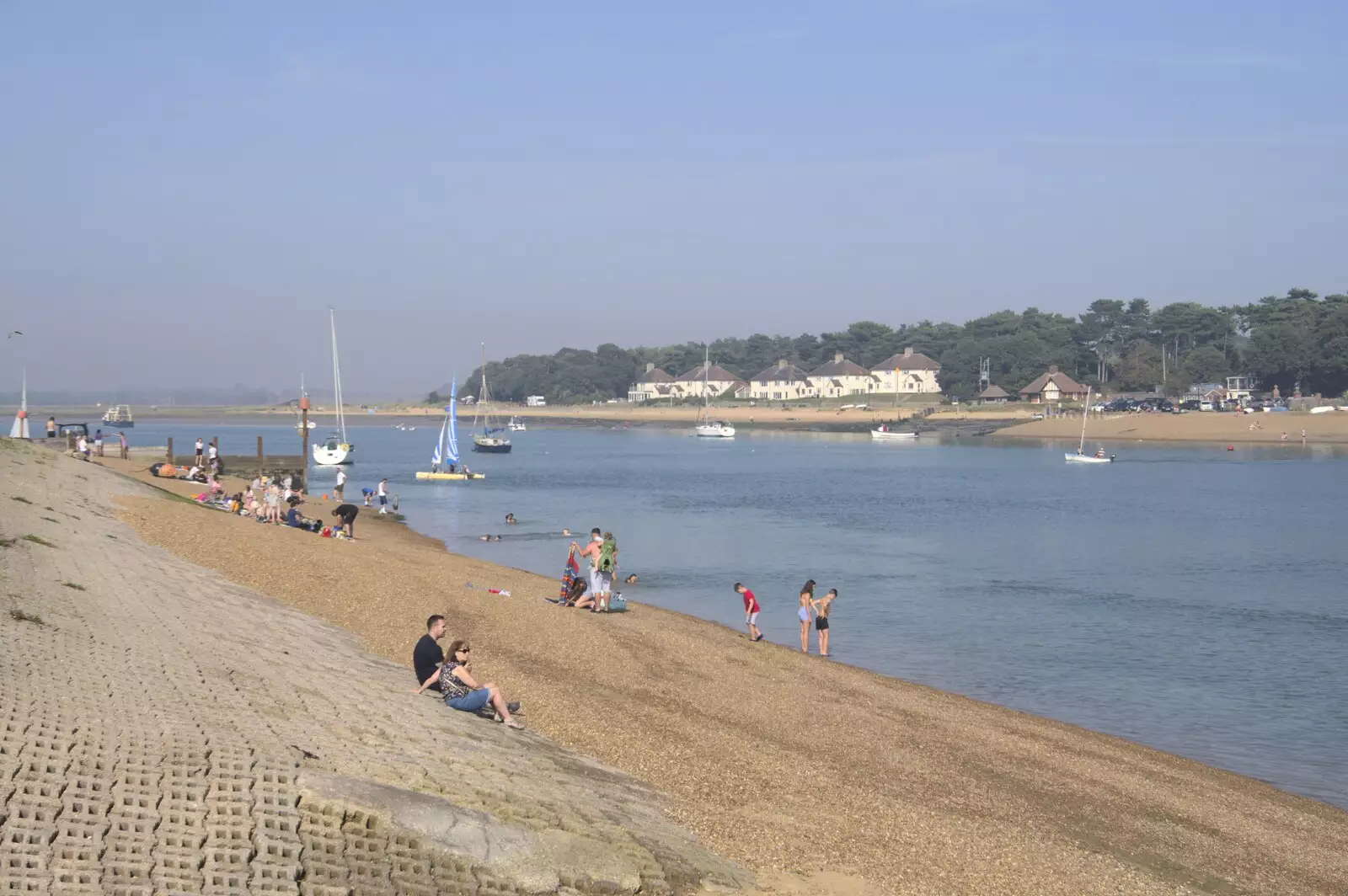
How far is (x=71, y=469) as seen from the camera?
35.2 metres

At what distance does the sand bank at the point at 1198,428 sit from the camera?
11650 cm

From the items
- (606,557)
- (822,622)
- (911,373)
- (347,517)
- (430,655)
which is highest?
(911,373)

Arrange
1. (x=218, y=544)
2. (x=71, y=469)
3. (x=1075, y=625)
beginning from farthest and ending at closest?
1. (x=71, y=469)
2. (x=1075, y=625)
3. (x=218, y=544)

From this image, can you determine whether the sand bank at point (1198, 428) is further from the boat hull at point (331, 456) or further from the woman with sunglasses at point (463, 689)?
the woman with sunglasses at point (463, 689)

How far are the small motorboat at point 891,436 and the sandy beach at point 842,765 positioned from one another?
11720 centimetres

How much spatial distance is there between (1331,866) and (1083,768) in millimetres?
3363

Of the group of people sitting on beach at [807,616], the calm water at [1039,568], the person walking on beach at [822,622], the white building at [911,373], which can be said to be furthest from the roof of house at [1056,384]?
the person walking on beach at [822,622]

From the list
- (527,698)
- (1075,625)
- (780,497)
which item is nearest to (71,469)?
(527,698)

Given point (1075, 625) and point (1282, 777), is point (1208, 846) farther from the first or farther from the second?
point (1075, 625)

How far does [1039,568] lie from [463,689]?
29.1 m

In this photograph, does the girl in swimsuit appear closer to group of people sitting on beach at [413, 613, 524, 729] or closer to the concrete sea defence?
group of people sitting on beach at [413, 613, 524, 729]

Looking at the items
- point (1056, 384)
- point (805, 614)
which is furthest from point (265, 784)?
point (1056, 384)

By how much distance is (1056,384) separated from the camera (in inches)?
6270

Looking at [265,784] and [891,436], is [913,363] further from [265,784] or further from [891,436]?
[265,784]
